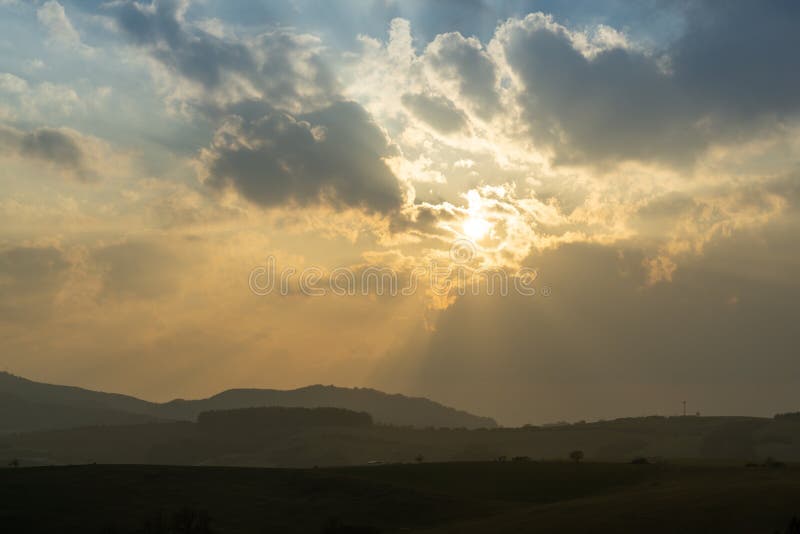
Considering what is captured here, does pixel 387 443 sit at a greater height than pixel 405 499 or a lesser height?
greater

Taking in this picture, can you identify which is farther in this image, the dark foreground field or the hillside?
the hillside

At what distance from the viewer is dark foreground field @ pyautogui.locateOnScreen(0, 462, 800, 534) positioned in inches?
1367

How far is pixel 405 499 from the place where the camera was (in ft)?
174

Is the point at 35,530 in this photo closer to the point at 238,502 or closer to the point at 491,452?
the point at 238,502

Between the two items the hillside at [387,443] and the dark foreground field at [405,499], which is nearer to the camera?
the dark foreground field at [405,499]

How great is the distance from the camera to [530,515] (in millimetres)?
39688

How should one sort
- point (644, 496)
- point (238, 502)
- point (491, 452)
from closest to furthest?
1. point (644, 496)
2. point (238, 502)
3. point (491, 452)

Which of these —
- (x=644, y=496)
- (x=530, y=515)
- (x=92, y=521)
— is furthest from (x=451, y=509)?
(x=92, y=521)

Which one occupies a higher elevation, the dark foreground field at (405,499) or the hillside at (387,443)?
the hillside at (387,443)

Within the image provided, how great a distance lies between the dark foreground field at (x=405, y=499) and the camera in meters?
34.7

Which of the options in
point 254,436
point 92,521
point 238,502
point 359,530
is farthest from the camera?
point 254,436

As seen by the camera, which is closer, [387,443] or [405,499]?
[405,499]

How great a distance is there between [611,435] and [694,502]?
121418 millimetres

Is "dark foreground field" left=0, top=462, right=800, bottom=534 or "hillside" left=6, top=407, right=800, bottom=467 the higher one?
"hillside" left=6, top=407, right=800, bottom=467
